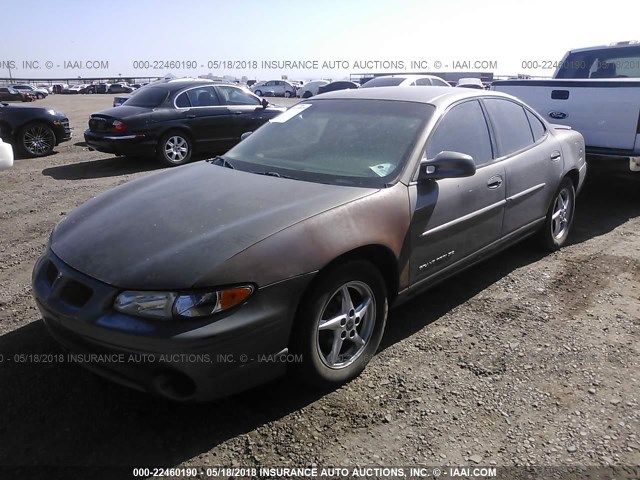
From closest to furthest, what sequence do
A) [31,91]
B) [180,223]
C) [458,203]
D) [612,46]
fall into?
[180,223]
[458,203]
[612,46]
[31,91]

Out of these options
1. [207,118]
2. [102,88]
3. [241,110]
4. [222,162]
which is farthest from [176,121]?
[102,88]

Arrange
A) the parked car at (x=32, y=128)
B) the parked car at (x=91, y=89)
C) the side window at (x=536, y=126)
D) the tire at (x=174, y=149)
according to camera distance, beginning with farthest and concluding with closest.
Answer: the parked car at (x=91, y=89) → the parked car at (x=32, y=128) → the tire at (x=174, y=149) → the side window at (x=536, y=126)

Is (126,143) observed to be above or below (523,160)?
below

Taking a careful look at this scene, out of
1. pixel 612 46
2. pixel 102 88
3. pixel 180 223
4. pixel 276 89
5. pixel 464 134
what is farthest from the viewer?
pixel 102 88

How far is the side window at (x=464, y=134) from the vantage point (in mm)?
3570

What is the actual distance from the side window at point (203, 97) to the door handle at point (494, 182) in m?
7.20

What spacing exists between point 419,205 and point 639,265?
276 centimetres

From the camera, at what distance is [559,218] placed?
16.8 feet

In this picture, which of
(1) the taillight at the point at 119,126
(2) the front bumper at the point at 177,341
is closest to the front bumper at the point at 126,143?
(1) the taillight at the point at 119,126

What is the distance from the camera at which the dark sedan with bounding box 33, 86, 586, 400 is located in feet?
7.82

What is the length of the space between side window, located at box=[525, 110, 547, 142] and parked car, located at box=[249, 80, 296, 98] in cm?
3703

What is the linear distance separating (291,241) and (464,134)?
5.99 feet

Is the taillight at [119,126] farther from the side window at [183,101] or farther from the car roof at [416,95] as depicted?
the car roof at [416,95]

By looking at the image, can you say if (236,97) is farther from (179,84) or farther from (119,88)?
(119,88)
